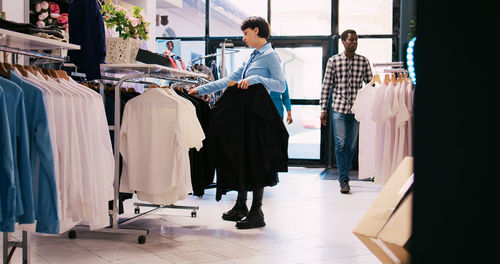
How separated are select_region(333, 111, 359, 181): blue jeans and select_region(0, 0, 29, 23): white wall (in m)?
3.32

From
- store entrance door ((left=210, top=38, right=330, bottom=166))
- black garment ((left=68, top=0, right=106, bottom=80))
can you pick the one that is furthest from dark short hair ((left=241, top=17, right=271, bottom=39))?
store entrance door ((left=210, top=38, right=330, bottom=166))

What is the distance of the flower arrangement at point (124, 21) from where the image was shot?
4.01m

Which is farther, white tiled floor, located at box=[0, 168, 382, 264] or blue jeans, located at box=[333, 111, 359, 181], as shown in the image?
blue jeans, located at box=[333, 111, 359, 181]

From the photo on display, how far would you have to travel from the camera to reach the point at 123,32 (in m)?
4.02

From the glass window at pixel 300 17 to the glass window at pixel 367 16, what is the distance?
0.90ft

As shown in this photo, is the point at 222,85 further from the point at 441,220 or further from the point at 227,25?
the point at 227,25

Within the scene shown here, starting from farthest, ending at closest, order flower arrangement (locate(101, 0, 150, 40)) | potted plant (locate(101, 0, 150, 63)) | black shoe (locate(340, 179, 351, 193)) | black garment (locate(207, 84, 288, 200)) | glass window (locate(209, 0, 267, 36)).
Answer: glass window (locate(209, 0, 267, 36)), black shoe (locate(340, 179, 351, 193)), flower arrangement (locate(101, 0, 150, 40)), potted plant (locate(101, 0, 150, 63)), black garment (locate(207, 84, 288, 200))

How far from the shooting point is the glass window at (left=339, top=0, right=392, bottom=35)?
8.49 metres

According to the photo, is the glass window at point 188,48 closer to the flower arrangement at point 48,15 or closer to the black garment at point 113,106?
the flower arrangement at point 48,15

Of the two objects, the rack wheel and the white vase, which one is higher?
the white vase

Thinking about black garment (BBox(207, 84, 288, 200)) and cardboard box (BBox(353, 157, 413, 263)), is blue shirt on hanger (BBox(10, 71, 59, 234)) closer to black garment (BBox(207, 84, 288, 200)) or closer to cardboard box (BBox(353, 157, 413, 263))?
cardboard box (BBox(353, 157, 413, 263))

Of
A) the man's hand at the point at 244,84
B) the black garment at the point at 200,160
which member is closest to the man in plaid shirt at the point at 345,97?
the black garment at the point at 200,160

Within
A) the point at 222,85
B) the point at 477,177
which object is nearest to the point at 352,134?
the point at 222,85

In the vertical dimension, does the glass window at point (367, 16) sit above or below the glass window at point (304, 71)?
above
